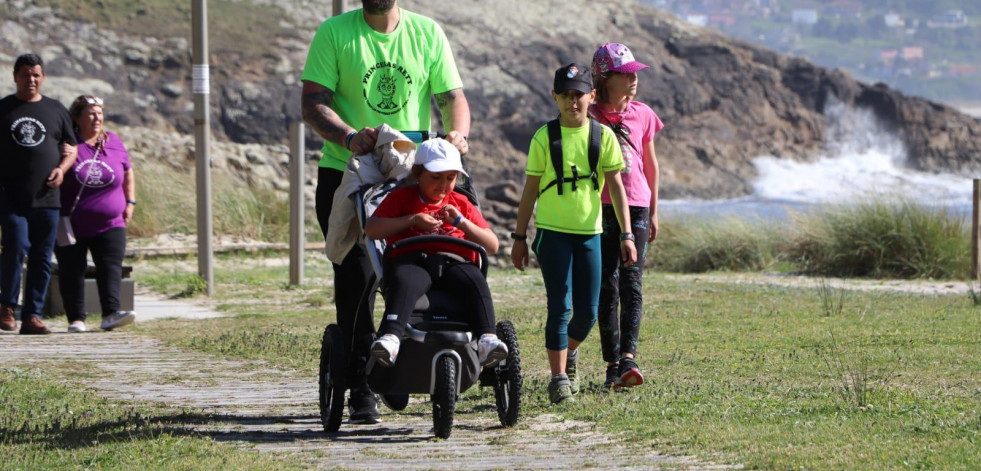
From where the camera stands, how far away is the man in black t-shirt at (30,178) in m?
10.4

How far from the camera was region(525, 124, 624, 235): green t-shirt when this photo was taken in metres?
7.36

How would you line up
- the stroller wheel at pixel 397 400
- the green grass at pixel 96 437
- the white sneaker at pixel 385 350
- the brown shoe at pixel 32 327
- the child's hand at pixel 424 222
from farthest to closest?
the brown shoe at pixel 32 327
the stroller wheel at pixel 397 400
the child's hand at pixel 424 222
the white sneaker at pixel 385 350
the green grass at pixel 96 437

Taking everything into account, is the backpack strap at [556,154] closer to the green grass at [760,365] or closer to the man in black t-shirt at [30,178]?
the green grass at [760,365]

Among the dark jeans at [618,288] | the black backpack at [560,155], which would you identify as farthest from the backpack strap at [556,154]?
the dark jeans at [618,288]

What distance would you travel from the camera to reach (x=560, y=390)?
24.1 ft

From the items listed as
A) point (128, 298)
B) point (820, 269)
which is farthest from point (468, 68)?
point (128, 298)

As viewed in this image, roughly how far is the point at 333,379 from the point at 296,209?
27.2 ft

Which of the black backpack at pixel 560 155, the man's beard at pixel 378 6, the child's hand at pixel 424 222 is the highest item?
the man's beard at pixel 378 6

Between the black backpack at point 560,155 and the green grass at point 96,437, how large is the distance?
2137 millimetres

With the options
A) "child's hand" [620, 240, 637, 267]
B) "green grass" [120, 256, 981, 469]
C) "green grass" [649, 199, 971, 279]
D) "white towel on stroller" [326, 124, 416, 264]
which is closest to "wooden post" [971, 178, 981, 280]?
"green grass" [649, 199, 971, 279]

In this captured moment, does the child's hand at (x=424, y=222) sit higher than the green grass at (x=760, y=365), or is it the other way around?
the child's hand at (x=424, y=222)

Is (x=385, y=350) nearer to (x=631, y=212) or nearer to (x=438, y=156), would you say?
(x=438, y=156)

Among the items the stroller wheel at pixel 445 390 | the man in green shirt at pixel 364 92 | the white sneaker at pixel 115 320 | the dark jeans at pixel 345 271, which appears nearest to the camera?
the stroller wheel at pixel 445 390

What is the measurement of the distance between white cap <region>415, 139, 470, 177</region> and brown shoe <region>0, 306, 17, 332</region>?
5293 mm
